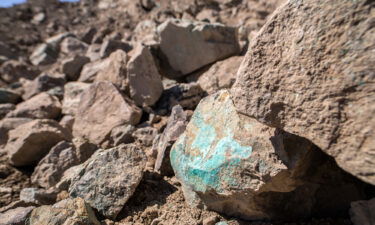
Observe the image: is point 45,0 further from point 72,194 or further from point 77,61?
point 72,194

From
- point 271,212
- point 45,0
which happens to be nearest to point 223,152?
point 271,212

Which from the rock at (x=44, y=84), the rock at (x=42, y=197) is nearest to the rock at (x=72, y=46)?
the rock at (x=44, y=84)

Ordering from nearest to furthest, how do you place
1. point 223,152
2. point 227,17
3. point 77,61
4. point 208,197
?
point 223,152
point 208,197
point 77,61
point 227,17

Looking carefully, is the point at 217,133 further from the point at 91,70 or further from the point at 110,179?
the point at 91,70

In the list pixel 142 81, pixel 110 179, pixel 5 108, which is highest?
pixel 142 81

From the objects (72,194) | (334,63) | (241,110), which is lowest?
(72,194)

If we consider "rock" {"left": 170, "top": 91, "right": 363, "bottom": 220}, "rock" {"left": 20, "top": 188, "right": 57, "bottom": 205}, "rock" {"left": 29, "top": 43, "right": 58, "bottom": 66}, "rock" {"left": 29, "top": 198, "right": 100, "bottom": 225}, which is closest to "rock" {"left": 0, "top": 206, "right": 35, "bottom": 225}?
"rock" {"left": 20, "top": 188, "right": 57, "bottom": 205}

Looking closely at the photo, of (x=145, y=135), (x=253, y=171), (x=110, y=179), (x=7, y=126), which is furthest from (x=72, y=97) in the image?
(x=253, y=171)
